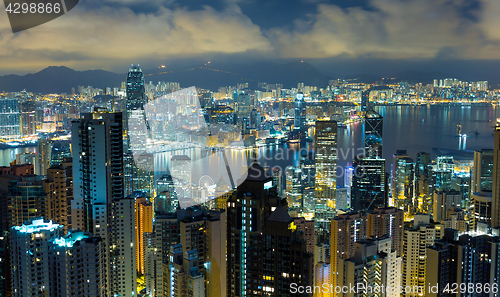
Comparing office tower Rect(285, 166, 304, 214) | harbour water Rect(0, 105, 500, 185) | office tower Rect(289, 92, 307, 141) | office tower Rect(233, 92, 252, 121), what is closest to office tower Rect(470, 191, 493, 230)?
office tower Rect(285, 166, 304, 214)

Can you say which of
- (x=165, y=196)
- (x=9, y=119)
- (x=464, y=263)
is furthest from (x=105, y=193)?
(x=9, y=119)

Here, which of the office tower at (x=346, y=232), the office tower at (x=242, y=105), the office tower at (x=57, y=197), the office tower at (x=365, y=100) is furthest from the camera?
the office tower at (x=365, y=100)

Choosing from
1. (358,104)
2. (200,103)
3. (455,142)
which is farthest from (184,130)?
(455,142)

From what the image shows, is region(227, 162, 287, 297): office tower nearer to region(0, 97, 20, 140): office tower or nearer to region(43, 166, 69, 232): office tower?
region(43, 166, 69, 232): office tower

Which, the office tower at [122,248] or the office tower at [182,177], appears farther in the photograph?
the office tower at [182,177]

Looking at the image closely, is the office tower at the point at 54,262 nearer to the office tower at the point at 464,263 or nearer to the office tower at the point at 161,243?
the office tower at the point at 161,243

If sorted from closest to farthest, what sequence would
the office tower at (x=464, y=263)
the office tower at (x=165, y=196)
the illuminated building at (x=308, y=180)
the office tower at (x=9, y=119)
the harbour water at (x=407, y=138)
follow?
the office tower at (x=464, y=263) → the office tower at (x=165, y=196) → the illuminated building at (x=308, y=180) → the harbour water at (x=407, y=138) → the office tower at (x=9, y=119)

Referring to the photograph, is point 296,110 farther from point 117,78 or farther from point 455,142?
point 117,78

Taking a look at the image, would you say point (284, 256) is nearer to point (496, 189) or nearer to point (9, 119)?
point (496, 189)

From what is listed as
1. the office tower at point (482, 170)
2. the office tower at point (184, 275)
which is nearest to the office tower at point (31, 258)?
the office tower at point (184, 275)
